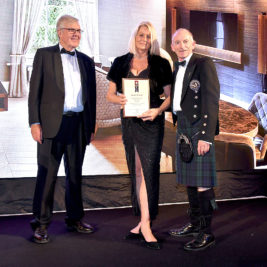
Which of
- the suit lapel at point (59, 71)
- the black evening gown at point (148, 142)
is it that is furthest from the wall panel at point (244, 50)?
the suit lapel at point (59, 71)

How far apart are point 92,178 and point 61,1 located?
1.86 m

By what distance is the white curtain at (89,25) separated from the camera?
4281 mm

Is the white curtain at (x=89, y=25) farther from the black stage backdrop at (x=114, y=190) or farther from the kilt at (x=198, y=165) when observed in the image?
the kilt at (x=198, y=165)

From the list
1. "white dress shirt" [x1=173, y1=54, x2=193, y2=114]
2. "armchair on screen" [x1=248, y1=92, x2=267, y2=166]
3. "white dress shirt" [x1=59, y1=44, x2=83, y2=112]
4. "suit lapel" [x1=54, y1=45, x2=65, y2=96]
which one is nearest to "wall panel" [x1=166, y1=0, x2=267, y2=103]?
"armchair on screen" [x1=248, y1=92, x2=267, y2=166]

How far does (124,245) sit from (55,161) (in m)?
0.86

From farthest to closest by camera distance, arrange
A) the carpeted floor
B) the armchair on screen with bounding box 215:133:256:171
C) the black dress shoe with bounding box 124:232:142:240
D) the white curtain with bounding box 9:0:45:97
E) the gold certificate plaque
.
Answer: the armchair on screen with bounding box 215:133:256:171 < the white curtain with bounding box 9:0:45:97 < the black dress shoe with bounding box 124:232:142:240 < the gold certificate plaque < the carpeted floor

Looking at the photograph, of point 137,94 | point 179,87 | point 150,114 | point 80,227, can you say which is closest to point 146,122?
point 150,114

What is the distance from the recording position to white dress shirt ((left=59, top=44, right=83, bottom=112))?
3275 millimetres

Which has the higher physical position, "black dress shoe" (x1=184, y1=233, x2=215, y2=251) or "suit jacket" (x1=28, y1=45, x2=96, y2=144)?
"suit jacket" (x1=28, y1=45, x2=96, y2=144)

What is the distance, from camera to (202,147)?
9.77ft

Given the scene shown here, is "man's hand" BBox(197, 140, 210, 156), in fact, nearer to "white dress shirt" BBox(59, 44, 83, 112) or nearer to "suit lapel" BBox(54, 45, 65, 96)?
"white dress shirt" BBox(59, 44, 83, 112)

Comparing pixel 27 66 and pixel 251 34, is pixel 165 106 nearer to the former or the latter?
pixel 27 66

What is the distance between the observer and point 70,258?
9.60ft

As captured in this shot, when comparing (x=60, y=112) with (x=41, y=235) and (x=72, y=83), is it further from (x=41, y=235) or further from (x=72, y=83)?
(x=41, y=235)
